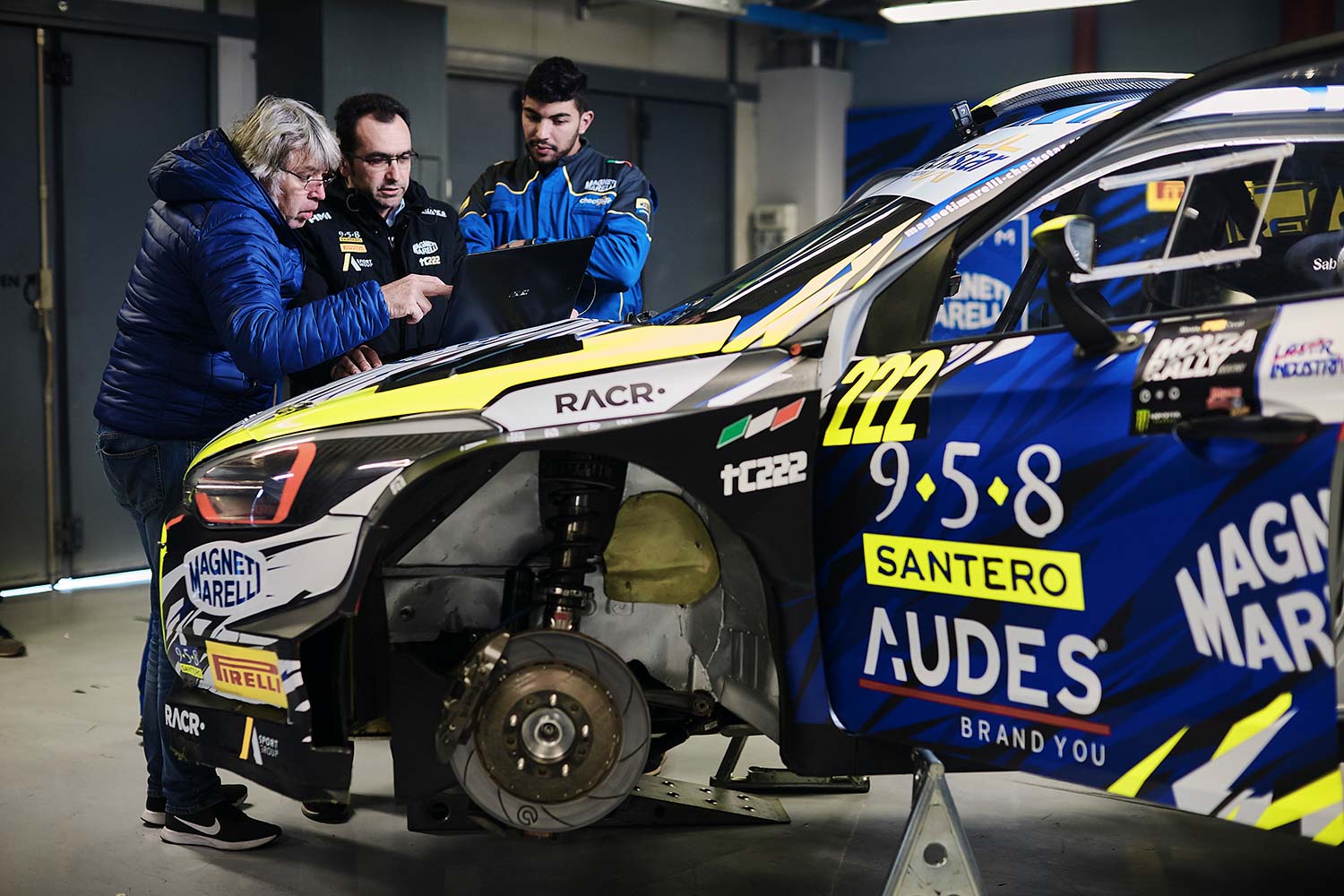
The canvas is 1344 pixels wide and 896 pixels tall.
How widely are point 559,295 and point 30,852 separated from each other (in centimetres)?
179

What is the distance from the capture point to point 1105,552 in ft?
6.68

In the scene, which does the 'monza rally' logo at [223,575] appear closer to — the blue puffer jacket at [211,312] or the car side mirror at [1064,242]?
the blue puffer jacket at [211,312]

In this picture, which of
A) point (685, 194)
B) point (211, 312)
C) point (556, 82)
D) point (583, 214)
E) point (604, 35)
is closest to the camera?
point (211, 312)

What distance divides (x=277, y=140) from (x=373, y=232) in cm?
61

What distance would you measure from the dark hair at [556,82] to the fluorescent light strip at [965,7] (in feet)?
14.1

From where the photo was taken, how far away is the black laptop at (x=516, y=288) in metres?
3.19

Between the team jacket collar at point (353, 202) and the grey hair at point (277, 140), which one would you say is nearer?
the grey hair at point (277, 140)

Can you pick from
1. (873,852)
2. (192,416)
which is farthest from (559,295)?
(873,852)

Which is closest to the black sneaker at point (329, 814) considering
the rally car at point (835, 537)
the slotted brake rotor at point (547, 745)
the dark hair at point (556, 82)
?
the rally car at point (835, 537)

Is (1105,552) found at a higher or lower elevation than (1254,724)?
higher

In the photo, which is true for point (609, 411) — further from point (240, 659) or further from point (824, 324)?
point (240, 659)

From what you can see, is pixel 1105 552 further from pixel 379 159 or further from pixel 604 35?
pixel 604 35

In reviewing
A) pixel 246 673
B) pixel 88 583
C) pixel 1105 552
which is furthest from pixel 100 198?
pixel 1105 552

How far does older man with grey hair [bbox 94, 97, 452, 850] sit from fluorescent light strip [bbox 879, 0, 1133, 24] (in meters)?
5.44
